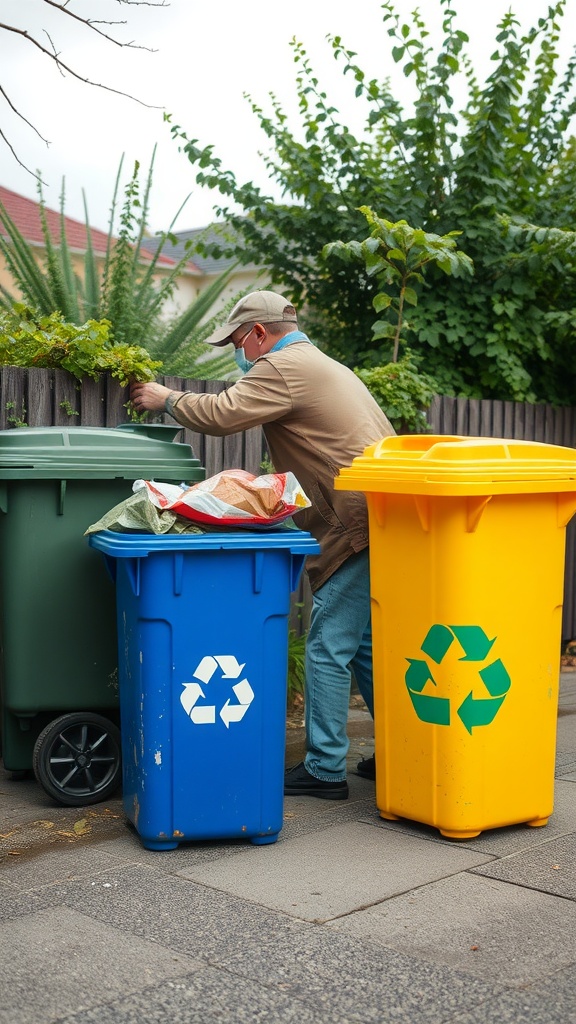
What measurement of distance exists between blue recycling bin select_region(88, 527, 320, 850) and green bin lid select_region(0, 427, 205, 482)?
554 mm

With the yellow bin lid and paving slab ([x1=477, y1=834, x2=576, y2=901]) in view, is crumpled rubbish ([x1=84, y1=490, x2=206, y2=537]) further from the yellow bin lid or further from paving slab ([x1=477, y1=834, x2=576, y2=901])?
paving slab ([x1=477, y1=834, x2=576, y2=901])

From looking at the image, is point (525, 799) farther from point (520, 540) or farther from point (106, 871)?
point (106, 871)

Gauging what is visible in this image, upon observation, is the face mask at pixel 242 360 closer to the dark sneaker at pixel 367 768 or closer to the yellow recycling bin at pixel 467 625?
the yellow recycling bin at pixel 467 625

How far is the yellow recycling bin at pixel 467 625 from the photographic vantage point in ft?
12.0

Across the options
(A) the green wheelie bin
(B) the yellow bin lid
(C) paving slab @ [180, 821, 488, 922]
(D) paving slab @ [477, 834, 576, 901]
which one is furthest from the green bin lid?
(D) paving slab @ [477, 834, 576, 901]

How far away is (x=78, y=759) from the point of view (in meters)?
4.16

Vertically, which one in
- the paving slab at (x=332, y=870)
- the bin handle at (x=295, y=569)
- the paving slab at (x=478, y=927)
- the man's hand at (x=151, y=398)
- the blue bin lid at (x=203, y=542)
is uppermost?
the man's hand at (x=151, y=398)

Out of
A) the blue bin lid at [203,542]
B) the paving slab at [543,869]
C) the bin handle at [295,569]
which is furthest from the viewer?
the bin handle at [295,569]

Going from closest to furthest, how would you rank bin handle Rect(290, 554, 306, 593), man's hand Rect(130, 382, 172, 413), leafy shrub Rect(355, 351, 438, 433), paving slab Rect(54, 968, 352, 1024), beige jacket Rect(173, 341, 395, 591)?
paving slab Rect(54, 968, 352, 1024), bin handle Rect(290, 554, 306, 593), beige jacket Rect(173, 341, 395, 591), man's hand Rect(130, 382, 172, 413), leafy shrub Rect(355, 351, 438, 433)

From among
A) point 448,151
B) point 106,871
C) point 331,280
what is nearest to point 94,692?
point 106,871

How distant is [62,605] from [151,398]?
98 cm

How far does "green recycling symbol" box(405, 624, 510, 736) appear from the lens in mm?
3674

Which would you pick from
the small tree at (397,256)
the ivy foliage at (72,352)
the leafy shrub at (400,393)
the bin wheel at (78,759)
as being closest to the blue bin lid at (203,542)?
the bin wheel at (78,759)

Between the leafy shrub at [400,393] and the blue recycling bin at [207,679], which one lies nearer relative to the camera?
the blue recycling bin at [207,679]
